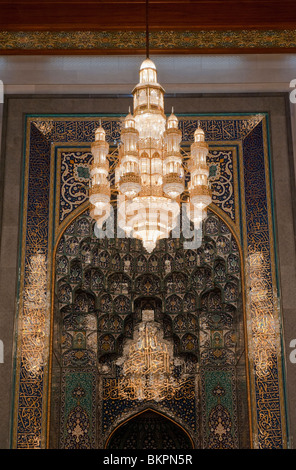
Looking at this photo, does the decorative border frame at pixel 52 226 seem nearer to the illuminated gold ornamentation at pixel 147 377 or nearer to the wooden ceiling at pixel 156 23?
the wooden ceiling at pixel 156 23

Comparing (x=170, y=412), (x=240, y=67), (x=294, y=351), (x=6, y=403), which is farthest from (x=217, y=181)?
(x=6, y=403)

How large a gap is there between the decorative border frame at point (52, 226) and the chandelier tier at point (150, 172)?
5.22ft

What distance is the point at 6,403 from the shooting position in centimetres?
548

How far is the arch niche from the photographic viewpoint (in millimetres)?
6008

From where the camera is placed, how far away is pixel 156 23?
20.6 feet

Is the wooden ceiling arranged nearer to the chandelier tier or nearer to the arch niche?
the arch niche

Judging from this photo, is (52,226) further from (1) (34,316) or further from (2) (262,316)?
(2) (262,316)

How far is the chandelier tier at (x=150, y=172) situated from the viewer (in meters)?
4.19

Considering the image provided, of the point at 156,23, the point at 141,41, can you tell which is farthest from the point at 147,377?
the point at 156,23

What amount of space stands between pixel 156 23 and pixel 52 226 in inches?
78.5

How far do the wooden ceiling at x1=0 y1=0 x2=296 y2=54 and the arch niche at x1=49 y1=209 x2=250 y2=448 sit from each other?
5.10ft

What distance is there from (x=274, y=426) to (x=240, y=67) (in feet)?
10.1

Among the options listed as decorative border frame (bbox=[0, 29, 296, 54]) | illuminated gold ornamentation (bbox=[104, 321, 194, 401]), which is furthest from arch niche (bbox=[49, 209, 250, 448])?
decorative border frame (bbox=[0, 29, 296, 54])
